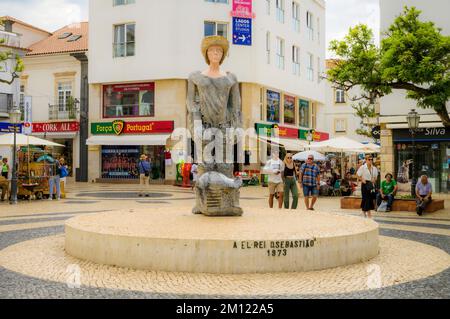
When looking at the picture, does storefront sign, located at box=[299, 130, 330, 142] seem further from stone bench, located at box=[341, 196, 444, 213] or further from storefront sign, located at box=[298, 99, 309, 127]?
stone bench, located at box=[341, 196, 444, 213]

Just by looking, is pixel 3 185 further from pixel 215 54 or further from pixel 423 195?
pixel 423 195

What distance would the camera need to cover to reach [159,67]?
3164cm

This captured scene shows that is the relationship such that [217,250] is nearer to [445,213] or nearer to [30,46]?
[445,213]

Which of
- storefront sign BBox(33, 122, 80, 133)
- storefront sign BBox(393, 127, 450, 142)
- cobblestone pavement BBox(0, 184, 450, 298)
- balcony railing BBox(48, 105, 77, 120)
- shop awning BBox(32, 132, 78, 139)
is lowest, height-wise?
cobblestone pavement BBox(0, 184, 450, 298)

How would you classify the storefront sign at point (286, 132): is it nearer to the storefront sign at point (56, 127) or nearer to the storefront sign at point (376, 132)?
the storefront sign at point (376, 132)

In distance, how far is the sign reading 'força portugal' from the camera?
32.1 meters

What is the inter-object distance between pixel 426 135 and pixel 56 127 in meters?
24.5

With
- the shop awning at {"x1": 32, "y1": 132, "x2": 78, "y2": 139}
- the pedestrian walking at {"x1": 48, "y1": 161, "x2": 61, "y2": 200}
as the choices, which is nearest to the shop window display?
the shop awning at {"x1": 32, "y1": 132, "x2": 78, "y2": 139}

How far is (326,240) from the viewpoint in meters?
6.78

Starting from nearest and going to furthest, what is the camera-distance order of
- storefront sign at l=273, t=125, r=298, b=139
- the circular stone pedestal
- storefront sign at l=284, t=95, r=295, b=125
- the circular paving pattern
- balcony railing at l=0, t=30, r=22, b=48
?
the circular paving pattern, the circular stone pedestal, balcony railing at l=0, t=30, r=22, b=48, storefront sign at l=273, t=125, r=298, b=139, storefront sign at l=284, t=95, r=295, b=125

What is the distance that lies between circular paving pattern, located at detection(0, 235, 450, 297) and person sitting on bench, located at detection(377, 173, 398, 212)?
8.42 meters

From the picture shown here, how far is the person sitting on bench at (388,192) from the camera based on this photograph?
53.1 feet

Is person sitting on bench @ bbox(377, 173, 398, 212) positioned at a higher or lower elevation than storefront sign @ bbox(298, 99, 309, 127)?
lower

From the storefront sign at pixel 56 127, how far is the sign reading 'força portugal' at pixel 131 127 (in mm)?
1751
